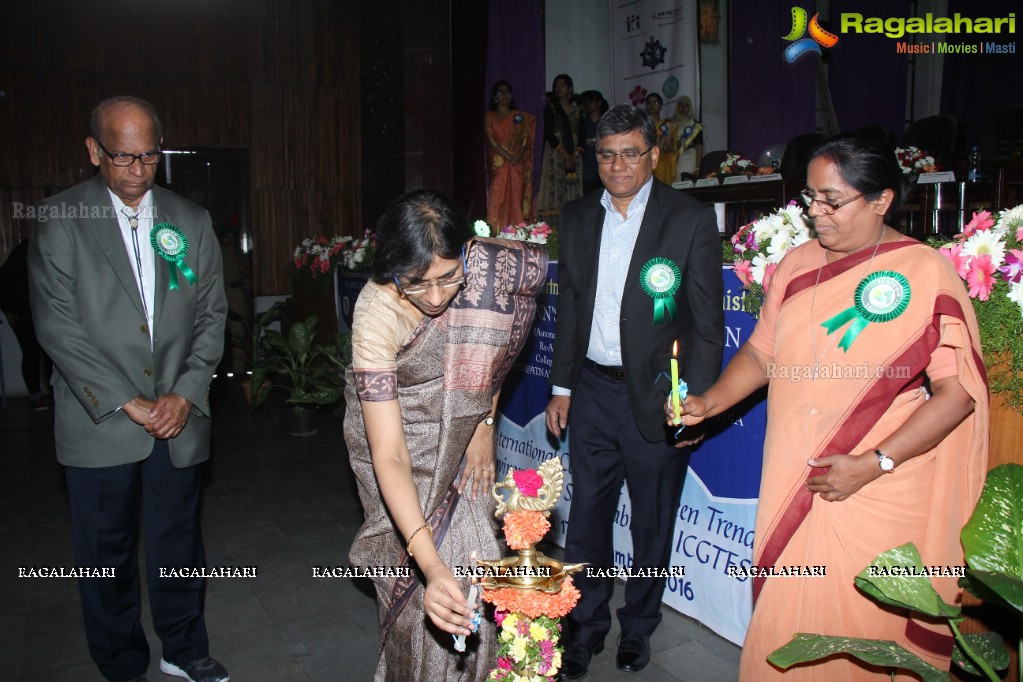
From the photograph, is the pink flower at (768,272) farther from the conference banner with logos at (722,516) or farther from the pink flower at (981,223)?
the pink flower at (981,223)

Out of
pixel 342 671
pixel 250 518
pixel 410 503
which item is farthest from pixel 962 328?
pixel 250 518

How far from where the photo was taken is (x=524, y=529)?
129 centimetres

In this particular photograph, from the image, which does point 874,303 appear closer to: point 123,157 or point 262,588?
point 123,157

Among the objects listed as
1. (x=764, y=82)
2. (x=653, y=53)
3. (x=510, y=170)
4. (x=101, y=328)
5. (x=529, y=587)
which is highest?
(x=653, y=53)

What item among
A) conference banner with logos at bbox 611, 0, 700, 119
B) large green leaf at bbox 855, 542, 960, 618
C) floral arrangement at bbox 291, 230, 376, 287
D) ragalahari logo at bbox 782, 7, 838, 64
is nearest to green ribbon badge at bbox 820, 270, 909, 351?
large green leaf at bbox 855, 542, 960, 618

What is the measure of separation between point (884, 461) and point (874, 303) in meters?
0.37

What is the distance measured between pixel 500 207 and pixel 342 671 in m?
6.68

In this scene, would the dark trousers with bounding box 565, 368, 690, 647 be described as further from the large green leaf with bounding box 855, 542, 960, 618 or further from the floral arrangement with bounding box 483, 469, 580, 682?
the floral arrangement with bounding box 483, 469, 580, 682

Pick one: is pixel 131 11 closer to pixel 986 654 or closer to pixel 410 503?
pixel 410 503

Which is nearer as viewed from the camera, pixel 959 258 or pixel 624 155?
pixel 959 258

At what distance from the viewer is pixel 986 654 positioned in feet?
5.63

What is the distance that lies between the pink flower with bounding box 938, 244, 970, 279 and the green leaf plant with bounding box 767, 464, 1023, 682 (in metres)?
0.70

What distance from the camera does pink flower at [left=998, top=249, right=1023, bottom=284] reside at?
2037 millimetres

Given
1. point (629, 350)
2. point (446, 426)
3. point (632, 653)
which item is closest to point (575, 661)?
point (632, 653)
